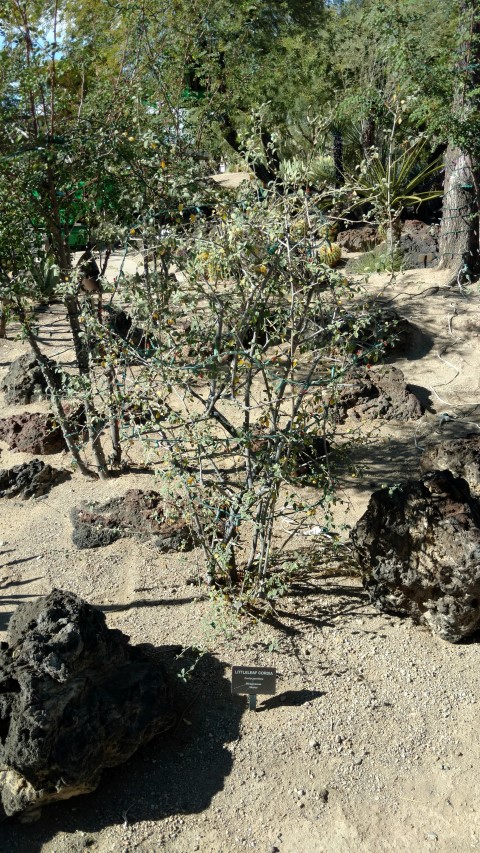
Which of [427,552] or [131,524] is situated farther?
[131,524]

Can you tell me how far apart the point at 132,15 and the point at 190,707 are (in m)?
6.34

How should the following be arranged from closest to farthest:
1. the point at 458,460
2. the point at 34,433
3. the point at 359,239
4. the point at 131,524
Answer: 1. the point at 458,460
2. the point at 131,524
3. the point at 34,433
4. the point at 359,239

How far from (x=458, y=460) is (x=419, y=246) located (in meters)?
6.14

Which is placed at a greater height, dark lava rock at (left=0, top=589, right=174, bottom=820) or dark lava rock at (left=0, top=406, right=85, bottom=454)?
dark lava rock at (left=0, top=589, right=174, bottom=820)

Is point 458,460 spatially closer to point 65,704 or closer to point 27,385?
point 65,704

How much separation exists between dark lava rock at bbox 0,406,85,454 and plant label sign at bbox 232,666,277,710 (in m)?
3.34

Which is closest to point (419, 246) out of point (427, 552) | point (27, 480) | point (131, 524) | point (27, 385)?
point (27, 385)

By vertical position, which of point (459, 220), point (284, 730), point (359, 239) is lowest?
point (284, 730)

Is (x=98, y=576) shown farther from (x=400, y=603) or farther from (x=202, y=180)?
(x=202, y=180)

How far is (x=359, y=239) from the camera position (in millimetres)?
11875

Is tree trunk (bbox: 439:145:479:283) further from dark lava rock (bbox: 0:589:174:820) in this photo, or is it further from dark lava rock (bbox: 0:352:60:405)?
dark lava rock (bbox: 0:589:174:820)

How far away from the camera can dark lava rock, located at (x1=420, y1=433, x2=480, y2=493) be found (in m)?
5.44

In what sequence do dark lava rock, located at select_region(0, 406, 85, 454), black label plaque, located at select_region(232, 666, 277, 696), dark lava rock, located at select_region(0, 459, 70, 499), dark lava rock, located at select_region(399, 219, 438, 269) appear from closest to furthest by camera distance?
1. black label plaque, located at select_region(232, 666, 277, 696)
2. dark lava rock, located at select_region(0, 459, 70, 499)
3. dark lava rock, located at select_region(0, 406, 85, 454)
4. dark lava rock, located at select_region(399, 219, 438, 269)

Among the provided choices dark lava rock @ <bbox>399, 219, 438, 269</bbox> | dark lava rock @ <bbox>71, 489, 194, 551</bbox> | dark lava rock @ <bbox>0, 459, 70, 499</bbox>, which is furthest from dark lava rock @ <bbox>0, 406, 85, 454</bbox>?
dark lava rock @ <bbox>399, 219, 438, 269</bbox>
